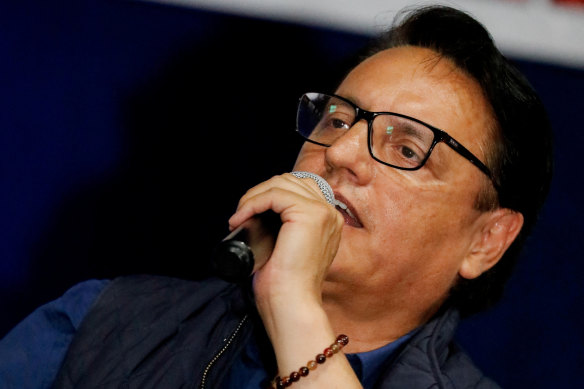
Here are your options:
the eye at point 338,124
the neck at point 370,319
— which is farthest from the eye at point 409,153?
the neck at point 370,319

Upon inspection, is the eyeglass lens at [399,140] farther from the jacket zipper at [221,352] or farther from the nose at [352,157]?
the jacket zipper at [221,352]

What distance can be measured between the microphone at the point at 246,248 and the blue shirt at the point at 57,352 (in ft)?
1.56

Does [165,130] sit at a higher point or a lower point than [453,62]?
lower

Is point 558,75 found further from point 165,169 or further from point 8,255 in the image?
point 8,255

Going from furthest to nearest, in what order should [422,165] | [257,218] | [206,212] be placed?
[206,212]
[422,165]
[257,218]

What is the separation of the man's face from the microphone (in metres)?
0.26

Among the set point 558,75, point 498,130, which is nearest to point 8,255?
point 498,130

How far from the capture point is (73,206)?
187cm

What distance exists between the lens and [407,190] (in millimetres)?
1337

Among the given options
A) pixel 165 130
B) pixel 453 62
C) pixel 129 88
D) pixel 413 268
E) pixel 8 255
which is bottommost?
pixel 8 255

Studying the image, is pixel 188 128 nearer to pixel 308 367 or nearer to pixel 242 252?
pixel 308 367

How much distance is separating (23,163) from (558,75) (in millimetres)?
1423

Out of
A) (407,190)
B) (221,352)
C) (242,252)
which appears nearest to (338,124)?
(407,190)

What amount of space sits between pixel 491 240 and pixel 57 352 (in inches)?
37.9
